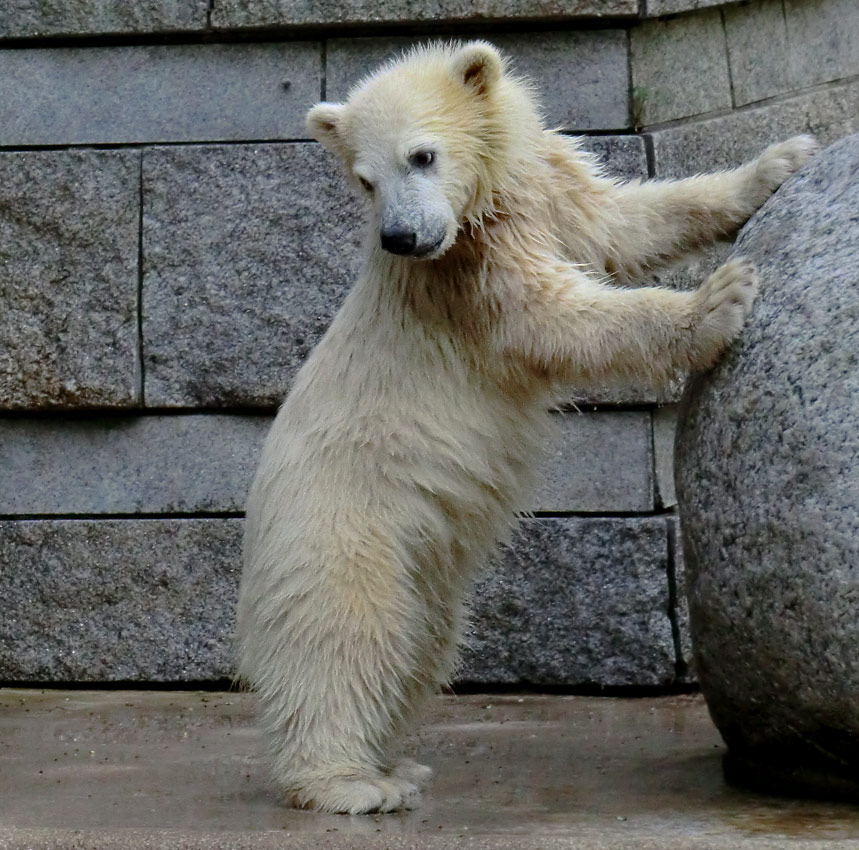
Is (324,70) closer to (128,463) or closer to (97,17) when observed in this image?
(97,17)

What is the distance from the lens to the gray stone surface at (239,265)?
568 centimetres

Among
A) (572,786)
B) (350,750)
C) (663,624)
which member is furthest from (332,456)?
(663,624)

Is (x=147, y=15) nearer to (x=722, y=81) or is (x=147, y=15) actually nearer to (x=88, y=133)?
(x=88, y=133)

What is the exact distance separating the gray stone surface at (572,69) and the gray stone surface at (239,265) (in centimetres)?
44

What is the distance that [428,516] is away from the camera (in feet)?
13.0

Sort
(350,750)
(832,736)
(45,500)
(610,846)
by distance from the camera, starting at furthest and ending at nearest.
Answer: (45,500)
(350,750)
(832,736)
(610,846)

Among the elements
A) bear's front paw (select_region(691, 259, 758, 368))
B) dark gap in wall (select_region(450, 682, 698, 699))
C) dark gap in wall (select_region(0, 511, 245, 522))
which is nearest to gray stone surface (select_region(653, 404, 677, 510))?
dark gap in wall (select_region(450, 682, 698, 699))

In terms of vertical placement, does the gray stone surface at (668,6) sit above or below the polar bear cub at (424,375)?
above

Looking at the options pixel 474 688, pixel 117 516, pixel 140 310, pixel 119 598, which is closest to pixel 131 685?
pixel 119 598

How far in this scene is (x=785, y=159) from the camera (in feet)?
12.9

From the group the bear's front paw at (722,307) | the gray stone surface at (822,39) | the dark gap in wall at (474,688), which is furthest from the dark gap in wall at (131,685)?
the gray stone surface at (822,39)

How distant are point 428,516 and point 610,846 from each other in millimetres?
1165

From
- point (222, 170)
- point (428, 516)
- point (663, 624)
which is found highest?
point (222, 170)

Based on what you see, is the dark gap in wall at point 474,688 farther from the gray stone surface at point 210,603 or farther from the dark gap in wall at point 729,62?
the dark gap in wall at point 729,62
